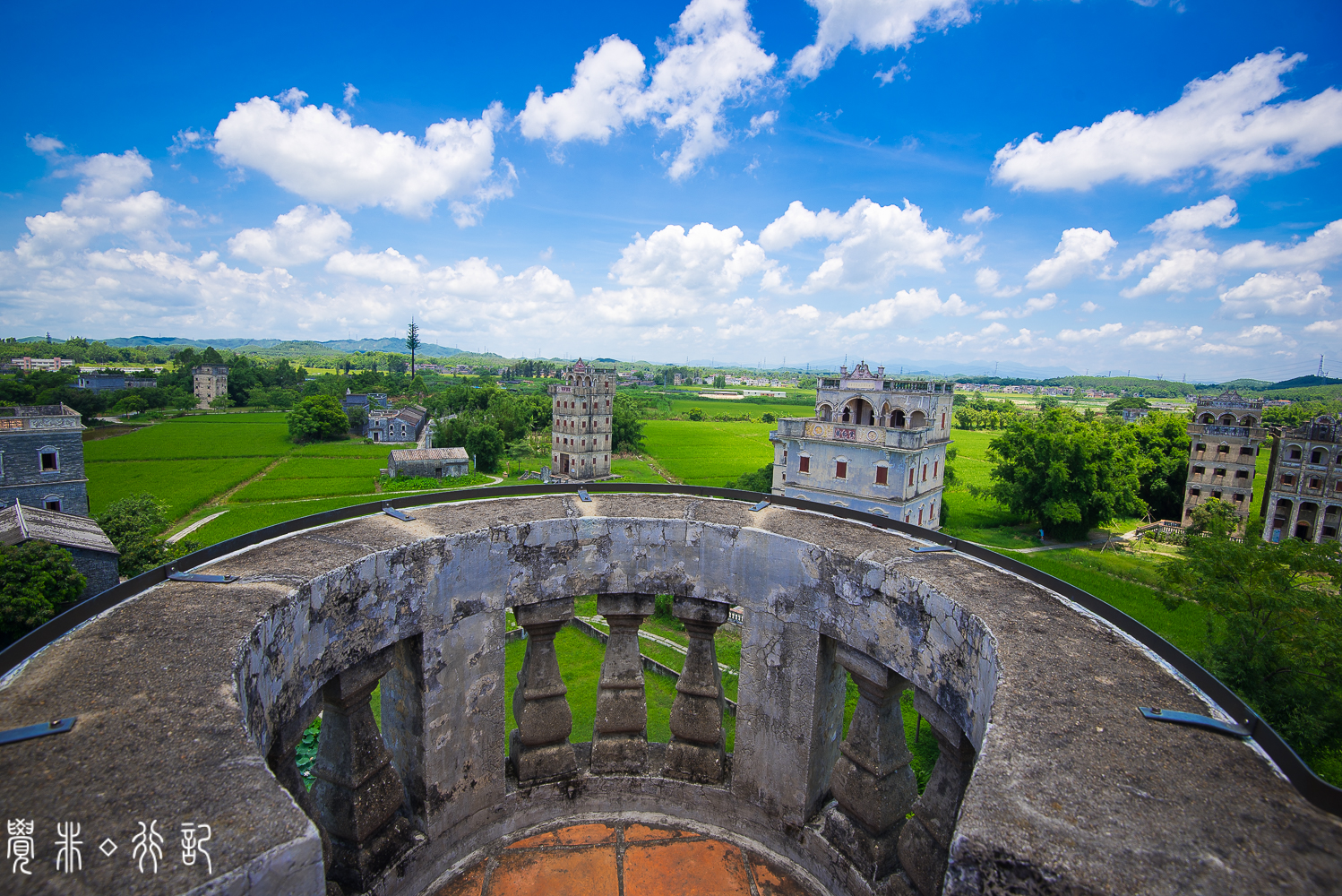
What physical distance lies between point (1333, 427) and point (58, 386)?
140462 millimetres

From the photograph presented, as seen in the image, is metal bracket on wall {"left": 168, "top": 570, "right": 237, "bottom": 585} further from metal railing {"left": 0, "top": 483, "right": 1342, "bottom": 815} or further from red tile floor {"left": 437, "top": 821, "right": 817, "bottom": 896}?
red tile floor {"left": 437, "top": 821, "right": 817, "bottom": 896}

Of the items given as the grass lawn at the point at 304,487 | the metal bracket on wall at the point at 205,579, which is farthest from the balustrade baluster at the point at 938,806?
the grass lawn at the point at 304,487

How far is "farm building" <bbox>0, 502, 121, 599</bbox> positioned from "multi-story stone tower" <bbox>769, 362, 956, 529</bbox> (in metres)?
32.6

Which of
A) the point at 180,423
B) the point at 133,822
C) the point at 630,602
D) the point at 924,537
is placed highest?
the point at 924,537

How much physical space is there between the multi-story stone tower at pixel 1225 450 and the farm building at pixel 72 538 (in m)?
69.7

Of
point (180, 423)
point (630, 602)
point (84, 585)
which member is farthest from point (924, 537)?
point (180, 423)

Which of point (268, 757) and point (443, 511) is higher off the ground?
point (443, 511)

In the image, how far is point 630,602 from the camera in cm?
817

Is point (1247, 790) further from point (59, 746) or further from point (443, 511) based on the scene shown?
point (443, 511)

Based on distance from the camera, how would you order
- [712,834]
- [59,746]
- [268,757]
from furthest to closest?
[712,834], [268,757], [59,746]

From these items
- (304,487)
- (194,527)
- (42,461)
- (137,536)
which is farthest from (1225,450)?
(304,487)

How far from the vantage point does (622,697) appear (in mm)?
8398

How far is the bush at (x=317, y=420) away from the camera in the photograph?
294 feet

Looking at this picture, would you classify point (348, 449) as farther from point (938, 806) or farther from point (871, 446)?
point (938, 806)
